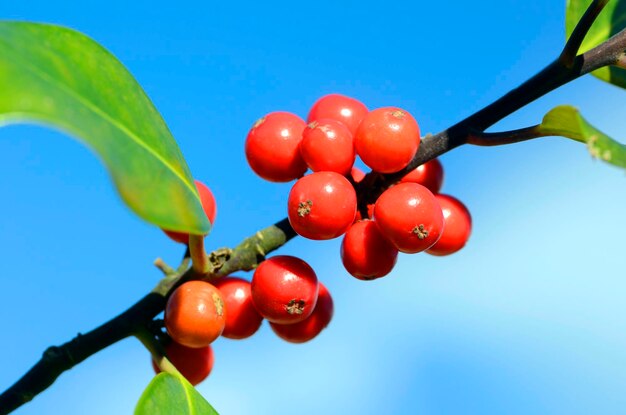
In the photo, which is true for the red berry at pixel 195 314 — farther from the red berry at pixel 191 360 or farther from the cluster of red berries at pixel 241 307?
the red berry at pixel 191 360

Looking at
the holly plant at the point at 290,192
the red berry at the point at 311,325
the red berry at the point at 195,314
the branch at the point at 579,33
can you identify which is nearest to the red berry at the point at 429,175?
the holly plant at the point at 290,192

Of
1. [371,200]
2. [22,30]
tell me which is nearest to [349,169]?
[371,200]

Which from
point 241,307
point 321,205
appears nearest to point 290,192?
point 321,205

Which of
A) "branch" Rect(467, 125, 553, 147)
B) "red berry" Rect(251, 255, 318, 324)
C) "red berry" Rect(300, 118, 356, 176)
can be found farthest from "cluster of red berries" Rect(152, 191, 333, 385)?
"branch" Rect(467, 125, 553, 147)

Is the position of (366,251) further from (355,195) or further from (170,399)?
(170,399)

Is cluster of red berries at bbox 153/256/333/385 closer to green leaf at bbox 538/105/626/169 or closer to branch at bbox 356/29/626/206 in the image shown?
branch at bbox 356/29/626/206

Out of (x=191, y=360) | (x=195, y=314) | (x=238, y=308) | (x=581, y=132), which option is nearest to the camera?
(x=581, y=132)
